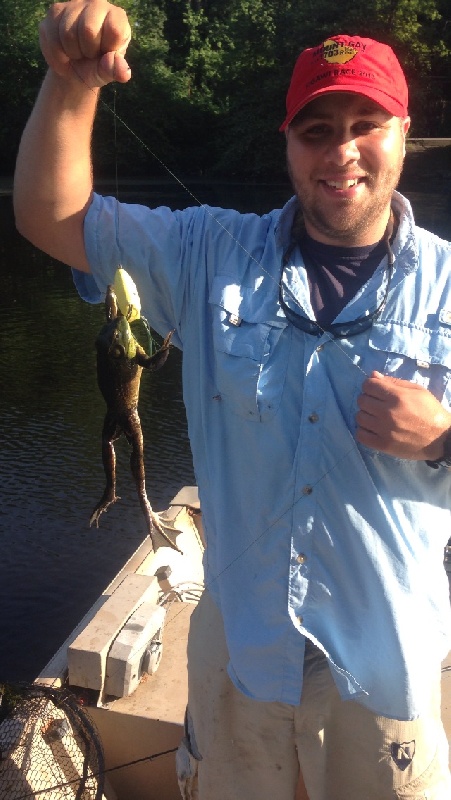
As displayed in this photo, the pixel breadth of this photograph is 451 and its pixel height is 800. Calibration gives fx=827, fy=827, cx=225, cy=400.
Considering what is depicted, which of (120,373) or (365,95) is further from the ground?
(365,95)

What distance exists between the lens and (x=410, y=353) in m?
2.10

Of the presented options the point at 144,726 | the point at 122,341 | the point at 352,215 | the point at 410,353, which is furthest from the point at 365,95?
the point at 144,726

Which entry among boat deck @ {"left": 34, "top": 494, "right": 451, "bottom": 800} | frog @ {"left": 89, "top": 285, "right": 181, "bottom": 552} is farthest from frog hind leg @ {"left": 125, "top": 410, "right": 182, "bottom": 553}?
boat deck @ {"left": 34, "top": 494, "right": 451, "bottom": 800}

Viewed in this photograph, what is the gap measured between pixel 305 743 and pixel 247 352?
40.7 inches

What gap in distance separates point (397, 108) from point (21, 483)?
26.6 ft

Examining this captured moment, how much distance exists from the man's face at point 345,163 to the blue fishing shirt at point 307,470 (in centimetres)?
12

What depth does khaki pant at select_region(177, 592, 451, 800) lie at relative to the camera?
2.13 meters

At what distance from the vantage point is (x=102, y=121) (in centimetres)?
2400

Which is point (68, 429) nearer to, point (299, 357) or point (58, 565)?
point (58, 565)

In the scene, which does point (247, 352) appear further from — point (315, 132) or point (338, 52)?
point (338, 52)

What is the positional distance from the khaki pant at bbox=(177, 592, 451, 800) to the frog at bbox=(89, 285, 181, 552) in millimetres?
512

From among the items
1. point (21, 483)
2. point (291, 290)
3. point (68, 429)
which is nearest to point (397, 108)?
point (291, 290)

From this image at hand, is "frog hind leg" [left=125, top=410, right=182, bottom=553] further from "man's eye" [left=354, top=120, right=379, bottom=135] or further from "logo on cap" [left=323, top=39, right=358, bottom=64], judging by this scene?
"logo on cap" [left=323, top=39, right=358, bottom=64]

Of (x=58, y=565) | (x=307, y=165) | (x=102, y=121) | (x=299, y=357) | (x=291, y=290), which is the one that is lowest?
(x=58, y=565)
